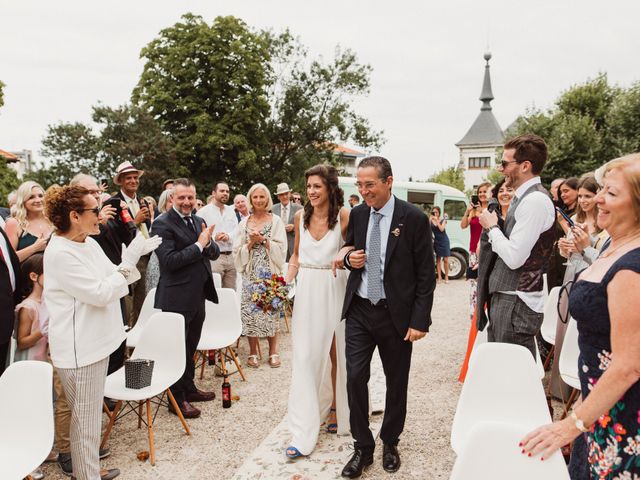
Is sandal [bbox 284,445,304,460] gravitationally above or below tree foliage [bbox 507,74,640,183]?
below

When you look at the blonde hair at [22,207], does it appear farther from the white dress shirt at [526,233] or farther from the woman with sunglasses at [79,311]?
the white dress shirt at [526,233]

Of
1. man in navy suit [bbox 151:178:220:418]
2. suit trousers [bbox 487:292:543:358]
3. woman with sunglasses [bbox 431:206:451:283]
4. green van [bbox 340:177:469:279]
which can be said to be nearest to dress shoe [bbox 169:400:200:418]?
man in navy suit [bbox 151:178:220:418]

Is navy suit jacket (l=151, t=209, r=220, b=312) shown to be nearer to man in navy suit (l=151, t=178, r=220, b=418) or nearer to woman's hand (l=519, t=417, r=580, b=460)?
man in navy suit (l=151, t=178, r=220, b=418)

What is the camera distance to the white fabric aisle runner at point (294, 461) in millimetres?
3332

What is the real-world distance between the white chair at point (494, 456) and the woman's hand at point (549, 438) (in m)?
0.03

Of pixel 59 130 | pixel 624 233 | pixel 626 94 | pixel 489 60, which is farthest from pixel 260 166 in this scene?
pixel 489 60

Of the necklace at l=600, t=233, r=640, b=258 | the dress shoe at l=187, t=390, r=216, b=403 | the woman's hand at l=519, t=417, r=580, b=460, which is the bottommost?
the dress shoe at l=187, t=390, r=216, b=403

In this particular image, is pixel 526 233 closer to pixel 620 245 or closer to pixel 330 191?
pixel 620 245

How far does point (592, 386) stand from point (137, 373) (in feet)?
10.2

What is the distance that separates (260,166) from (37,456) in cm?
2281

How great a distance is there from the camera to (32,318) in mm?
3469

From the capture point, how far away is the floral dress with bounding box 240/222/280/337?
18.3ft

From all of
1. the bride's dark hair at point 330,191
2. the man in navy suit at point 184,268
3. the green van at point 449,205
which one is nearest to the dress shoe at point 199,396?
the man in navy suit at point 184,268

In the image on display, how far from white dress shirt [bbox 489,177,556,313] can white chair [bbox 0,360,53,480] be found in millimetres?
2927
